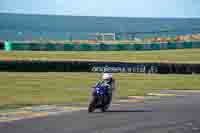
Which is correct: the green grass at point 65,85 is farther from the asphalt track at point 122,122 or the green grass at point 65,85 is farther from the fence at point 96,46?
the fence at point 96,46

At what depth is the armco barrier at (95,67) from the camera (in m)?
45.0

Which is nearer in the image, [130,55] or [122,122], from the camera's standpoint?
[122,122]

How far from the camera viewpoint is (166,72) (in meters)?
49.4

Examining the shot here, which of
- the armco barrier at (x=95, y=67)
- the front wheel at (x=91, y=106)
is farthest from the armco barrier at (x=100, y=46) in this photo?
the front wheel at (x=91, y=106)

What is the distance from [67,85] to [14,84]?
2994 millimetres

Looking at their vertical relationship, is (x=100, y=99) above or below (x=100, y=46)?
below

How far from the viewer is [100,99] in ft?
69.9

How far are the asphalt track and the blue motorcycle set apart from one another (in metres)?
0.27

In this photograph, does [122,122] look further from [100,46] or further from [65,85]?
[100,46]

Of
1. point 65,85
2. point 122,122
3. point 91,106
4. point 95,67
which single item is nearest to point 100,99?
point 91,106

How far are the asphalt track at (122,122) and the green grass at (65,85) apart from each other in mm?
4329

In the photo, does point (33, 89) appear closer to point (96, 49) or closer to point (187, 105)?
point (187, 105)

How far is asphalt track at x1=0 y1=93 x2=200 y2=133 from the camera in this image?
16156mm

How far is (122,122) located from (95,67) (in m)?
29.6
